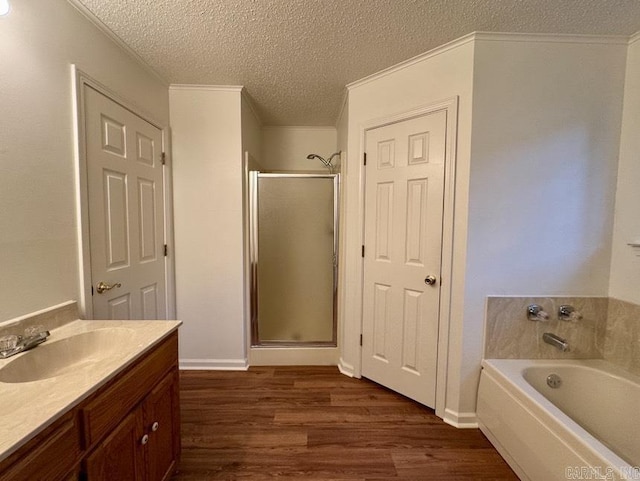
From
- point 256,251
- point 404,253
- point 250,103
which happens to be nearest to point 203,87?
point 250,103

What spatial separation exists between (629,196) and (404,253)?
129cm

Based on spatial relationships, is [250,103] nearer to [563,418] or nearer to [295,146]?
[295,146]

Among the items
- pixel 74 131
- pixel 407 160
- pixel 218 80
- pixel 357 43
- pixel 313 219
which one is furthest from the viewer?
pixel 313 219

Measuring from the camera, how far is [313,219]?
234 centimetres

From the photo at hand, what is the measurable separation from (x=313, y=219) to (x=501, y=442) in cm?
194

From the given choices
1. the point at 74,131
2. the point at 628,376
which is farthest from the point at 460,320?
the point at 74,131

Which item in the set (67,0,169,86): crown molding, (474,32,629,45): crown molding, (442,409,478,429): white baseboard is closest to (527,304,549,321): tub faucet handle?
(442,409,478,429): white baseboard

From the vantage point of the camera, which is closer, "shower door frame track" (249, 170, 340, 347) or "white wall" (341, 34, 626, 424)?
A: "white wall" (341, 34, 626, 424)

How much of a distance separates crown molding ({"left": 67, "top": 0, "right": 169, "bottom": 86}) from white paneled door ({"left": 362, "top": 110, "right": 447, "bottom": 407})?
165cm

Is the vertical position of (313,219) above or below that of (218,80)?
below

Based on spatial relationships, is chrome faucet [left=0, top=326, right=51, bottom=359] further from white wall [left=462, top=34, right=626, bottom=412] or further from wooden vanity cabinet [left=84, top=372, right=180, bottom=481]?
white wall [left=462, top=34, right=626, bottom=412]

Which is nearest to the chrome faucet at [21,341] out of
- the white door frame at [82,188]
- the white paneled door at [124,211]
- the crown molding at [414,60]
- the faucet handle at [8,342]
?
the faucet handle at [8,342]

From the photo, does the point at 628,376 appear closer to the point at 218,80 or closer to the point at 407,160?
the point at 407,160

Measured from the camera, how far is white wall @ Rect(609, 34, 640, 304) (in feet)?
4.68
